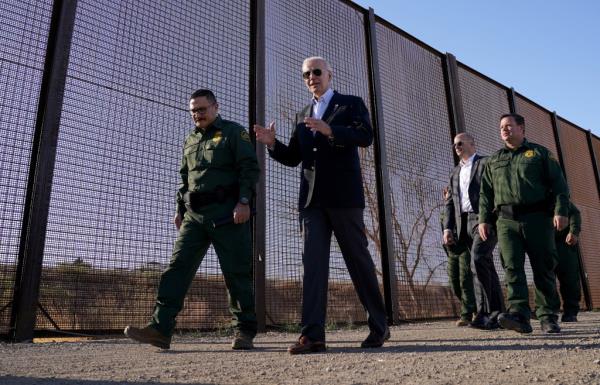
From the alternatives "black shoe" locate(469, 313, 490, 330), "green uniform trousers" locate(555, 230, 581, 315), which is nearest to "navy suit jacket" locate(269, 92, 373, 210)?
"black shoe" locate(469, 313, 490, 330)

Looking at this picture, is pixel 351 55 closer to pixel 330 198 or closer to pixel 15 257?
pixel 330 198

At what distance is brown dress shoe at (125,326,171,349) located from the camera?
268cm

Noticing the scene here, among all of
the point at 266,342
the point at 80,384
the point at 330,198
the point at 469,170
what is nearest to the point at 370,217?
the point at 469,170

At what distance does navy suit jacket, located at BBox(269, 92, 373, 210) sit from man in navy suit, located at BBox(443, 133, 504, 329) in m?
1.79

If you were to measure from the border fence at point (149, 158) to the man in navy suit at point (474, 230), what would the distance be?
842 millimetres

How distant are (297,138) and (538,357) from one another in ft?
5.69

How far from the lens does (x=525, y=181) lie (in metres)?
3.57

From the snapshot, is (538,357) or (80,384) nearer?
(80,384)

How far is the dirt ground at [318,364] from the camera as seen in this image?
1711 mm

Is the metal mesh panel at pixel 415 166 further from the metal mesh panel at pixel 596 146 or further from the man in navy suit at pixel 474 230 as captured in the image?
the metal mesh panel at pixel 596 146

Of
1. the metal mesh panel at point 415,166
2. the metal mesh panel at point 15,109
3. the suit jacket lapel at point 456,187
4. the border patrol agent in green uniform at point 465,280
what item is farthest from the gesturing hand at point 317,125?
the metal mesh panel at point 415,166

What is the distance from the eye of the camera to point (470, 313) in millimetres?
4840

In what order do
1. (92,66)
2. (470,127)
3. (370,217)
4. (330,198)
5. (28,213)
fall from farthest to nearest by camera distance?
(470,127) < (370,217) < (92,66) < (28,213) < (330,198)

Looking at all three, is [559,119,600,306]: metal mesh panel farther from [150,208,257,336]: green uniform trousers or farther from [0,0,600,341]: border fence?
[150,208,257,336]: green uniform trousers
